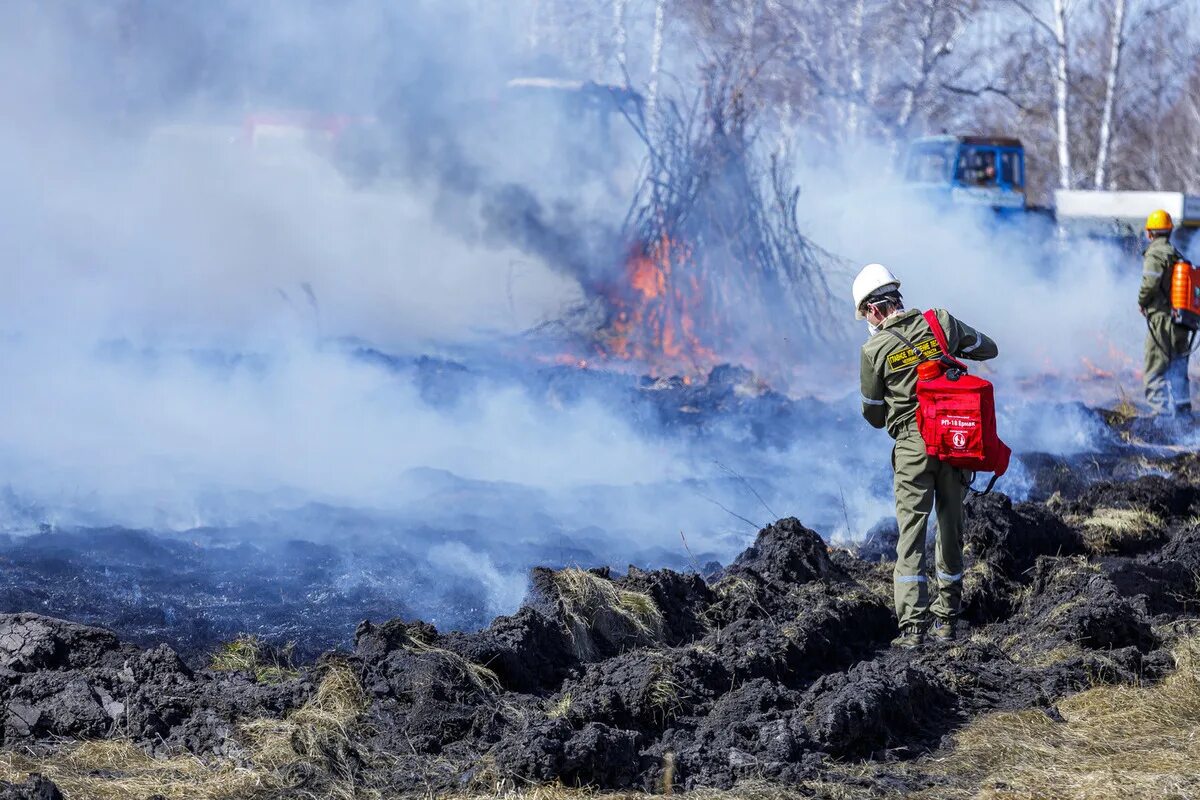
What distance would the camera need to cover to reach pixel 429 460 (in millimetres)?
9672

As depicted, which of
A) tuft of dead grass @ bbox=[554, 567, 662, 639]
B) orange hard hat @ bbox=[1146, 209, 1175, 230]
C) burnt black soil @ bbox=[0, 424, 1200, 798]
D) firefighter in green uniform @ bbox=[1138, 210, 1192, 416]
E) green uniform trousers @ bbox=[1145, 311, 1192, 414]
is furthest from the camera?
green uniform trousers @ bbox=[1145, 311, 1192, 414]

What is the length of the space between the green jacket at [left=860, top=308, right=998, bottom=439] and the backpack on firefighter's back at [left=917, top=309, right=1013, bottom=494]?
0.25 feet

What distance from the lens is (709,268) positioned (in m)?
14.1

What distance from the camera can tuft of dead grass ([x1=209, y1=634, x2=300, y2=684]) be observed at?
5.63 m

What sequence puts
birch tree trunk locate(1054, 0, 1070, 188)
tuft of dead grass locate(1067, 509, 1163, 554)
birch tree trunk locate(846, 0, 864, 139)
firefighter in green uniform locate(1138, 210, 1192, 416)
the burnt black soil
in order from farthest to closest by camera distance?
birch tree trunk locate(846, 0, 864, 139) < birch tree trunk locate(1054, 0, 1070, 188) < firefighter in green uniform locate(1138, 210, 1192, 416) < tuft of dead grass locate(1067, 509, 1163, 554) < the burnt black soil

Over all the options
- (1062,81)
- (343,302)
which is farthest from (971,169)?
(343,302)

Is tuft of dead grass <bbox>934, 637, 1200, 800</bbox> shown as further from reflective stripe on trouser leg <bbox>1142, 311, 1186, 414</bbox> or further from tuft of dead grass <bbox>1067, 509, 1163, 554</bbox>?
reflective stripe on trouser leg <bbox>1142, 311, 1186, 414</bbox>

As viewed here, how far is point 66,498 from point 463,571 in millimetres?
2670

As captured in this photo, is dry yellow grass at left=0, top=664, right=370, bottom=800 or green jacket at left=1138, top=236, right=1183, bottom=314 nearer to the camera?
dry yellow grass at left=0, top=664, right=370, bottom=800

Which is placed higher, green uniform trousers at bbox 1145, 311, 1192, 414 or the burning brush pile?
the burning brush pile

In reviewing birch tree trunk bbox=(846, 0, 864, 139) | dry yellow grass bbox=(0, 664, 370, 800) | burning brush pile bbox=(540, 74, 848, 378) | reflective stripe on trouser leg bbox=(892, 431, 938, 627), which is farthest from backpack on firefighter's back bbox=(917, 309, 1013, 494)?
birch tree trunk bbox=(846, 0, 864, 139)

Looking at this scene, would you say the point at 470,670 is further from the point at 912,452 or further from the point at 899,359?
the point at 899,359

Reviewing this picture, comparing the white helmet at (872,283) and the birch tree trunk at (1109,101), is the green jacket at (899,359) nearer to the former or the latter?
the white helmet at (872,283)

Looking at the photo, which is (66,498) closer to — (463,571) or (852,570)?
(463,571)
